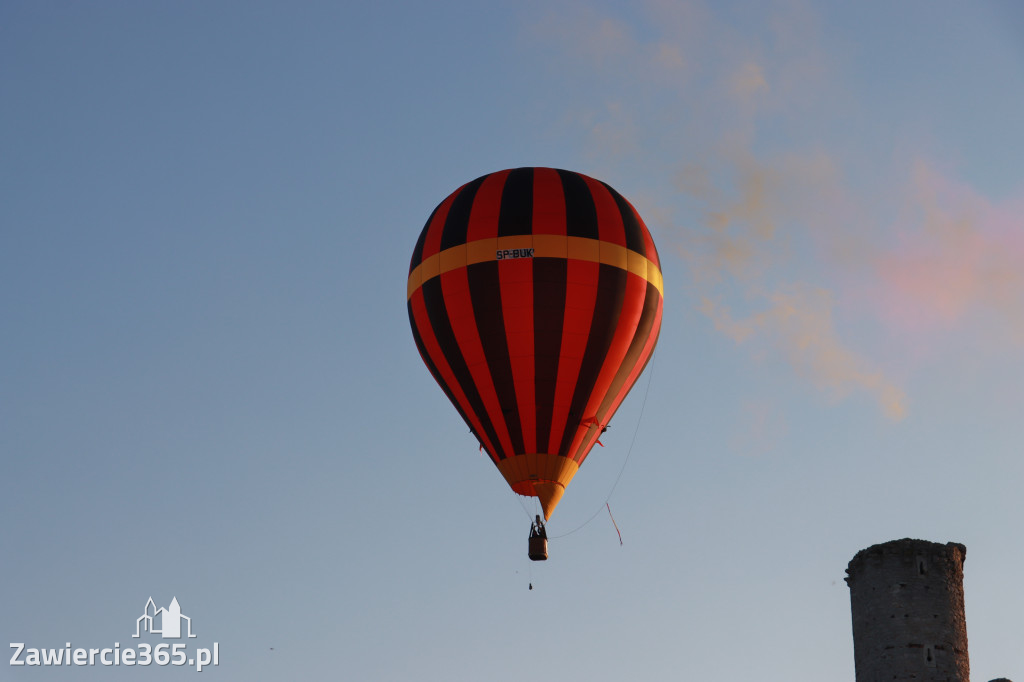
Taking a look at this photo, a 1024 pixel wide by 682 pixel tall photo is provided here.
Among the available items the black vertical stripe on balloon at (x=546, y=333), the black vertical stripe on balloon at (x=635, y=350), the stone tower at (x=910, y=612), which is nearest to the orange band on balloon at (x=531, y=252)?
the black vertical stripe on balloon at (x=546, y=333)

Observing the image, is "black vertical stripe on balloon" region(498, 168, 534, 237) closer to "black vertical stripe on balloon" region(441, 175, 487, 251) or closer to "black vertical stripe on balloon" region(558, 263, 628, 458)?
"black vertical stripe on balloon" region(441, 175, 487, 251)

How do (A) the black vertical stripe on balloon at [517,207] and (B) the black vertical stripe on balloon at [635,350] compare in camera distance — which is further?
(B) the black vertical stripe on balloon at [635,350]


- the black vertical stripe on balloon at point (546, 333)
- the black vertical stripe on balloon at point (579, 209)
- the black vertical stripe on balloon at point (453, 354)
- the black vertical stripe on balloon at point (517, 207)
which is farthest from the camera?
the black vertical stripe on balloon at point (579, 209)

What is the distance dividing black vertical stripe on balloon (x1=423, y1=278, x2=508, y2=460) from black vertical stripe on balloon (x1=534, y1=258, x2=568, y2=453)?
1212 millimetres

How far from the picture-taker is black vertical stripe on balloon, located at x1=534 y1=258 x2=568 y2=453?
3338 centimetres

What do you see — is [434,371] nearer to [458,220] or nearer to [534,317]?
[534,317]

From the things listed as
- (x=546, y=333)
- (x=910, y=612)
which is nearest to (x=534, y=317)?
(x=546, y=333)

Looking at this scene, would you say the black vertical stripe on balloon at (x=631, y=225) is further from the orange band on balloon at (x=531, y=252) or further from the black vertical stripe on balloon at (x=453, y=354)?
the black vertical stripe on balloon at (x=453, y=354)

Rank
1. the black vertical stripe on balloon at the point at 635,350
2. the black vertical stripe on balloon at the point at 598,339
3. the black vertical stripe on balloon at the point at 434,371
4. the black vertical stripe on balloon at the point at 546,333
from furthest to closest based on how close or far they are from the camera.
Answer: the black vertical stripe on balloon at the point at 434,371 → the black vertical stripe on balloon at the point at 635,350 → the black vertical stripe on balloon at the point at 598,339 → the black vertical stripe on balloon at the point at 546,333

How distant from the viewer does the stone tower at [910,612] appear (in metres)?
39.3

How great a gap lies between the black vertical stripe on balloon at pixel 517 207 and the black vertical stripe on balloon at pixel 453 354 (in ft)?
6.73

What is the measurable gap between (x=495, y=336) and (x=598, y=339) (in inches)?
93.4

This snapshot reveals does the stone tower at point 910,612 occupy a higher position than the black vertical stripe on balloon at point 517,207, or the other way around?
the black vertical stripe on balloon at point 517,207

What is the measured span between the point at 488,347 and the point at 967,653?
16382 millimetres
